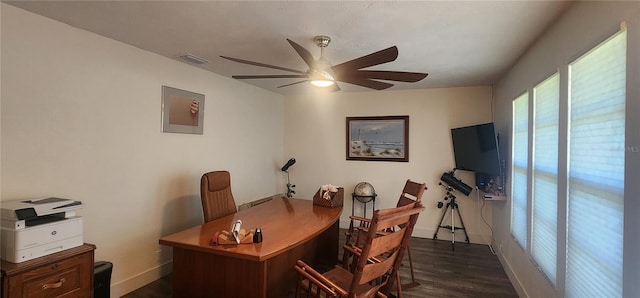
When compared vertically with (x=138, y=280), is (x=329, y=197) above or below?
above

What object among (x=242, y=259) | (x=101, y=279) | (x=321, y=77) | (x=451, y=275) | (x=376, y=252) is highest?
(x=321, y=77)

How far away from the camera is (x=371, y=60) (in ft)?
7.07

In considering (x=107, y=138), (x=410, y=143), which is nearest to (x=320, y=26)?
(x=107, y=138)

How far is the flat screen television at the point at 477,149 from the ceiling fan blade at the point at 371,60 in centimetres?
224

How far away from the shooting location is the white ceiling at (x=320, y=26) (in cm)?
203

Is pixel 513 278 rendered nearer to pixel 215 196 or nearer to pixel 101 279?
pixel 215 196

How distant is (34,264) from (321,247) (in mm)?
Answer: 2402

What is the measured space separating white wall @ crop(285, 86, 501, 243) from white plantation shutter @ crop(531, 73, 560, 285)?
207cm

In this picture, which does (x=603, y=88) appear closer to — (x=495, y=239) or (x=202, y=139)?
(x=495, y=239)

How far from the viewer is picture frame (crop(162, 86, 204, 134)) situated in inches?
129

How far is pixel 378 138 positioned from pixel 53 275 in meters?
4.20

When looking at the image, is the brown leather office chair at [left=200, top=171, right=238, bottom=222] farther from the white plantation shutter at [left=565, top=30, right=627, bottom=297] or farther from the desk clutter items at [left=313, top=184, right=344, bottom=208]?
the white plantation shutter at [left=565, top=30, right=627, bottom=297]

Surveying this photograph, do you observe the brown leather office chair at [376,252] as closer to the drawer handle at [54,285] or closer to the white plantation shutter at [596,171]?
the white plantation shutter at [596,171]

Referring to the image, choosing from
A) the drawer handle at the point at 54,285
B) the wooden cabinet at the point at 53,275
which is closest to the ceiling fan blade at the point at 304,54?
the wooden cabinet at the point at 53,275
